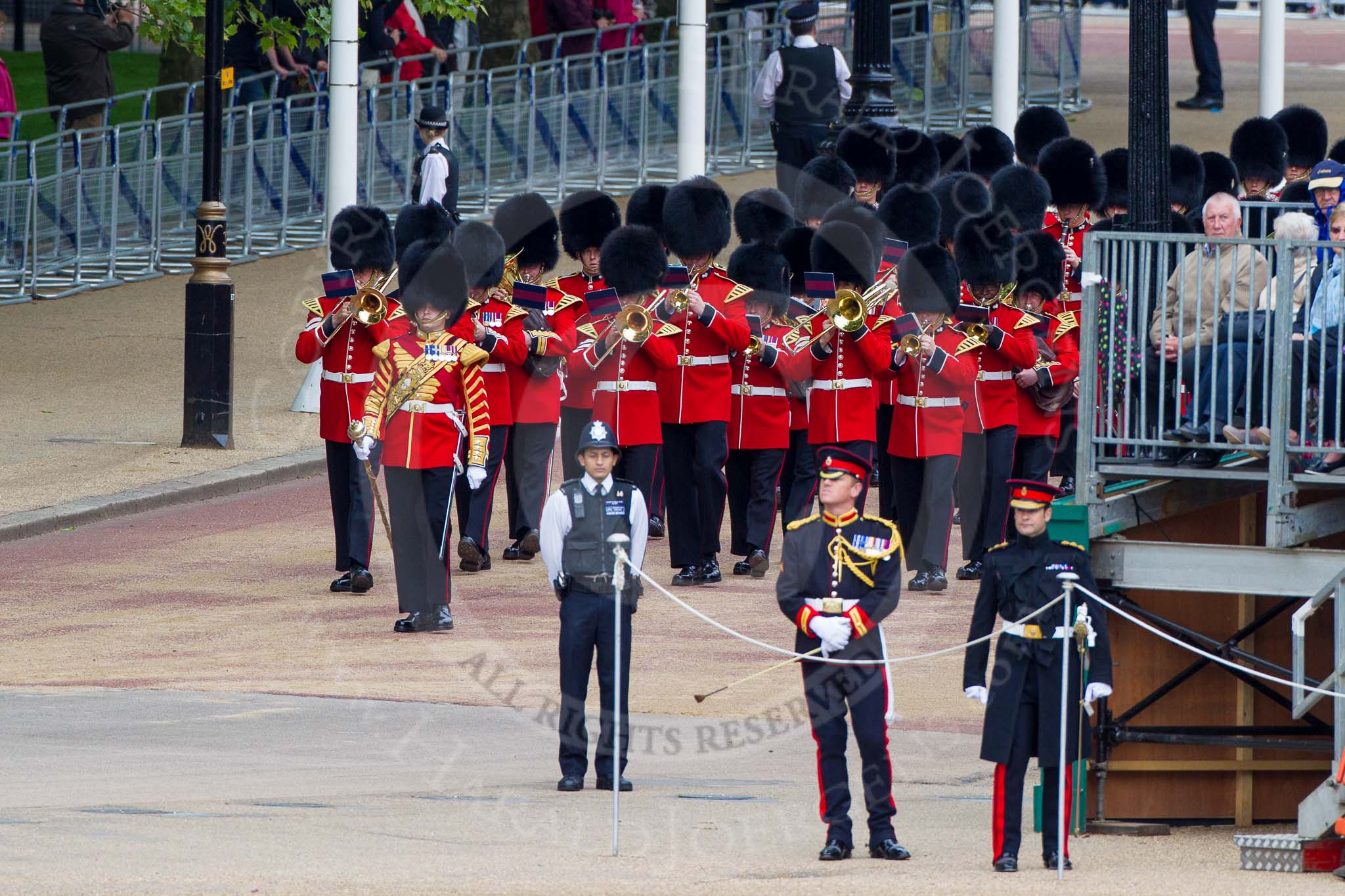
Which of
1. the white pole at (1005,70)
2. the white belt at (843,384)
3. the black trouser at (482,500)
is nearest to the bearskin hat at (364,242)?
the black trouser at (482,500)

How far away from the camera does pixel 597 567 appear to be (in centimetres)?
783

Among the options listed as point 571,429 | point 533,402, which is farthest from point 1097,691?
point 571,429

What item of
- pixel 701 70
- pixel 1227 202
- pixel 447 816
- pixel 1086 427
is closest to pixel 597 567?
pixel 447 816

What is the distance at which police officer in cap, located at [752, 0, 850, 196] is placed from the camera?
16516mm

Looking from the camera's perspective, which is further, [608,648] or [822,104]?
[822,104]

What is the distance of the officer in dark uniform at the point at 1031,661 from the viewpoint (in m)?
7.03

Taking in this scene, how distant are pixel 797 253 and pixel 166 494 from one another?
3408mm

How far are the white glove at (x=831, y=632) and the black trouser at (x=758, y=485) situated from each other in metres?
3.66

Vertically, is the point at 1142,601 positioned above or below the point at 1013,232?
below

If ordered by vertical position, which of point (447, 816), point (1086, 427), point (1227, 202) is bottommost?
point (447, 816)

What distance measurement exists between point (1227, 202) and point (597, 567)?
2547 millimetres

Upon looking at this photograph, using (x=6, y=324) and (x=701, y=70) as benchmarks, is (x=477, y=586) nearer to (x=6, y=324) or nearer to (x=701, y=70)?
(x=701, y=70)

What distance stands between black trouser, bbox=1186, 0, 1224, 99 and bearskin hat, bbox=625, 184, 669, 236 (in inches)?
434

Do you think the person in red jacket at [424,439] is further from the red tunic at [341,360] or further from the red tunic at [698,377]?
the red tunic at [698,377]
